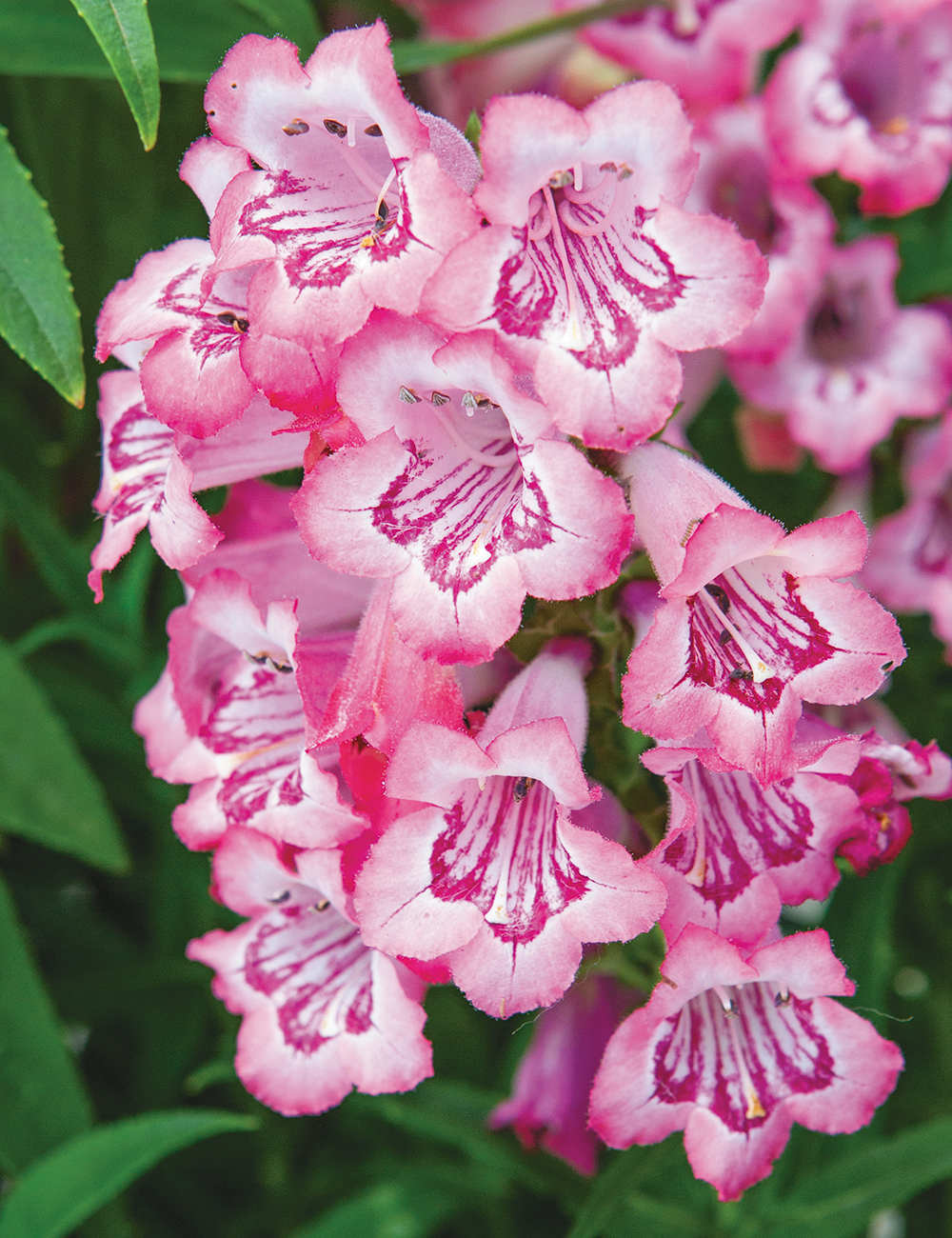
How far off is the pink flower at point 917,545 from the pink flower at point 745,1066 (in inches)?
17.1

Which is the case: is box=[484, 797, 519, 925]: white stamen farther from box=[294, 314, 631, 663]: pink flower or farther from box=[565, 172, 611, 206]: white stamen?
box=[565, 172, 611, 206]: white stamen

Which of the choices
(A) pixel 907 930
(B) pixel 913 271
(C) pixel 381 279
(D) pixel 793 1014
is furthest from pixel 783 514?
(C) pixel 381 279

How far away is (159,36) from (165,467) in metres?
0.25

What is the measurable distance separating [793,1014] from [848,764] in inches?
5.7

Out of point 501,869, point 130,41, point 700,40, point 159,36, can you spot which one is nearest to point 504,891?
point 501,869

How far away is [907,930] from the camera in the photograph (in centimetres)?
96

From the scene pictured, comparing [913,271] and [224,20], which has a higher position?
[224,20]

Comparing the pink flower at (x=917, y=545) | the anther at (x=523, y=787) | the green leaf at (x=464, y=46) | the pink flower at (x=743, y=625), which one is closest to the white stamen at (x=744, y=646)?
the pink flower at (x=743, y=625)

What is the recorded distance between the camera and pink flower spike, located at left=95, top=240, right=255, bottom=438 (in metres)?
0.46

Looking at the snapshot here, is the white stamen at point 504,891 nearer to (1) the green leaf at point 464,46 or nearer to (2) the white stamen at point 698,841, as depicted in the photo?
(2) the white stamen at point 698,841

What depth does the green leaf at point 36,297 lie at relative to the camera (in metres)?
0.48

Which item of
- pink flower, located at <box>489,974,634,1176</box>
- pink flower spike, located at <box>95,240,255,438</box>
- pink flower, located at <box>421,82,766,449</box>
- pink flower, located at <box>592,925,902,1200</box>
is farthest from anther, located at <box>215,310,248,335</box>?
pink flower, located at <box>489,974,634,1176</box>

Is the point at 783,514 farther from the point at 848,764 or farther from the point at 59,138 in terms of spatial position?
the point at 59,138

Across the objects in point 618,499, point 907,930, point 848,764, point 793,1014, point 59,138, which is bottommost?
point 907,930
